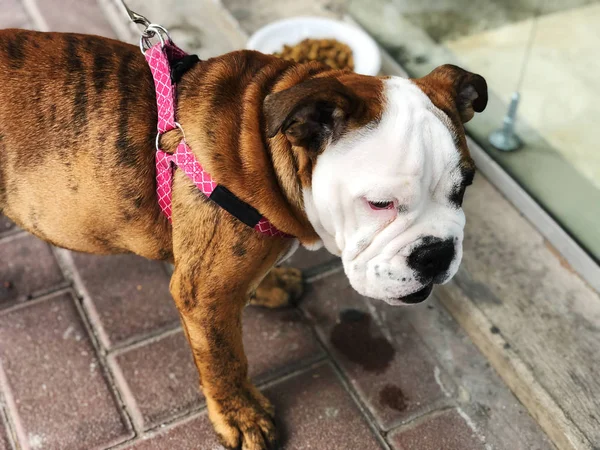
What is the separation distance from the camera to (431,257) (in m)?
2.06

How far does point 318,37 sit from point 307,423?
7.73ft

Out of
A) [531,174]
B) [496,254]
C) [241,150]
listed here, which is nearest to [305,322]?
[496,254]

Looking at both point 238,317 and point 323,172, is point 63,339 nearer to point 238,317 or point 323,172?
point 238,317

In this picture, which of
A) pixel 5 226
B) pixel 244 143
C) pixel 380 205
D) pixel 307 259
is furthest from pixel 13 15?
pixel 380 205

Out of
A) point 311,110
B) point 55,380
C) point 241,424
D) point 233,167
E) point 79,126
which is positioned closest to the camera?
point 311,110

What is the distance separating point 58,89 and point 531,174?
7.87ft

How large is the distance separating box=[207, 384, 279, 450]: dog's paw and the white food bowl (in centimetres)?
200

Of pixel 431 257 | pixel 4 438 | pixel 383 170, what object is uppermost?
pixel 383 170

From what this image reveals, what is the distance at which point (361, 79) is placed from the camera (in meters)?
2.10

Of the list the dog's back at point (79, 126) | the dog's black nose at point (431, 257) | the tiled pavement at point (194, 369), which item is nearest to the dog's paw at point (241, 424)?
the tiled pavement at point (194, 369)

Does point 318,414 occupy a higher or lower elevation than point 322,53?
lower

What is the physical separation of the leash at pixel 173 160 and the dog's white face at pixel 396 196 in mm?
193

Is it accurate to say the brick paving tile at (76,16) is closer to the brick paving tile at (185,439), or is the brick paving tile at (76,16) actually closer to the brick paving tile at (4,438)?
the brick paving tile at (4,438)

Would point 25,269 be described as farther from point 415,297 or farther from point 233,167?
point 415,297
